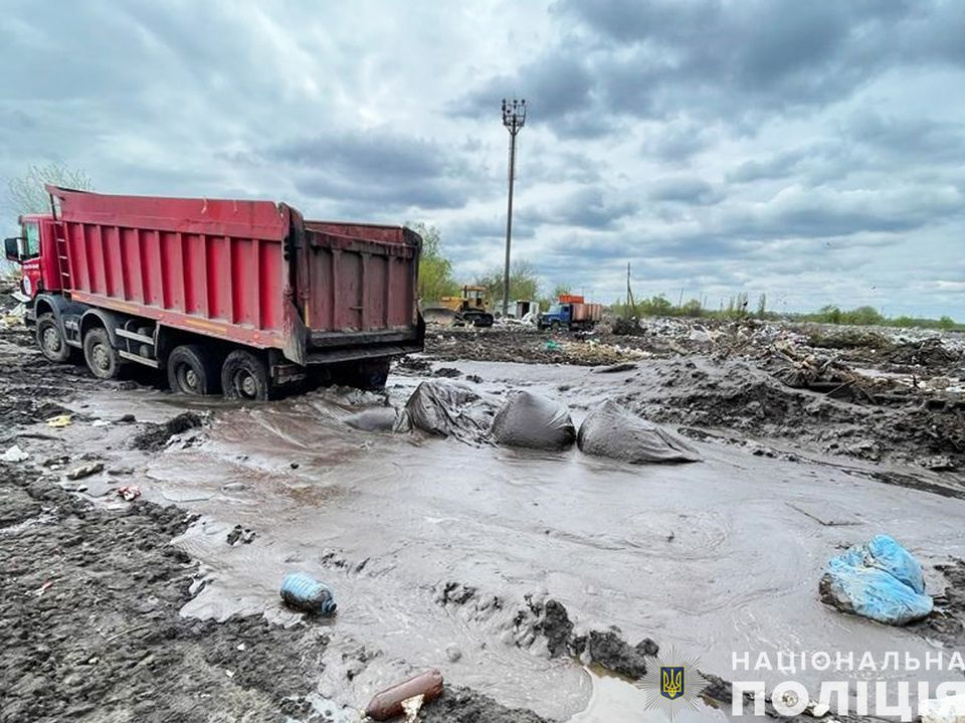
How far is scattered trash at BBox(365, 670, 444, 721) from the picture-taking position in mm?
1992

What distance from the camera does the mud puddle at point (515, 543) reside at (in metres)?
2.46

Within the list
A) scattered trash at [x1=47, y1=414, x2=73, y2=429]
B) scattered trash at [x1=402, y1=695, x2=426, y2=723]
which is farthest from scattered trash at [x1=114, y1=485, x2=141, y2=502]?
scattered trash at [x1=402, y1=695, x2=426, y2=723]

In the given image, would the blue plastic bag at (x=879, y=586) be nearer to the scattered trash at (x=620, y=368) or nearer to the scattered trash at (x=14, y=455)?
the scattered trash at (x=14, y=455)

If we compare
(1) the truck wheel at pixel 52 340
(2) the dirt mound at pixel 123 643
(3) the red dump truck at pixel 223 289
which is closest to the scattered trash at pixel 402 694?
(2) the dirt mound at pixel 123 643

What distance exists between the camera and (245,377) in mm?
7277

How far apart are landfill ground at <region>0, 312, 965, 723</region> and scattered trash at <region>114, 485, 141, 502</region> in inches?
1.0

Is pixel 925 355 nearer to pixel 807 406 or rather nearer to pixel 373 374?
pixel 807 406

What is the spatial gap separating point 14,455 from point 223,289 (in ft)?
A: 9.39

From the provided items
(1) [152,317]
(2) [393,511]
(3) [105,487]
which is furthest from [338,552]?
(1) [152,317]

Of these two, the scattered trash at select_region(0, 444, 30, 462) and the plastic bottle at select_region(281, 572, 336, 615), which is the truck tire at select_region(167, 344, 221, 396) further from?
the plastic bottle at select_region(281, 572, 336, 615)

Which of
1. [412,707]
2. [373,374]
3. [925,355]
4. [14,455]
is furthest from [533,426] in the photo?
[925,355]

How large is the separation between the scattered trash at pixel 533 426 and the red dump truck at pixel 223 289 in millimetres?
2447

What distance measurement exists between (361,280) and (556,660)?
19.5 feet

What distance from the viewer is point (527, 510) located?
4133mm
